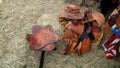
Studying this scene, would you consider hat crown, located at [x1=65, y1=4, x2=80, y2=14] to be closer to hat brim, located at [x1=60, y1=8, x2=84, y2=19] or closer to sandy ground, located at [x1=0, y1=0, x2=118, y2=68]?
hat brim, located at [x1=60, y1=8, x2=84, y2=19]

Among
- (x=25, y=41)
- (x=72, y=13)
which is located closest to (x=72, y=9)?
(x=72, y=13)

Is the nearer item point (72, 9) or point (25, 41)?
point (72, 9)

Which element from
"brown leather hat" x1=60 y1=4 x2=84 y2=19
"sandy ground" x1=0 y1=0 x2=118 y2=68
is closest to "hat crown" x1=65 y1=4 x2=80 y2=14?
"brown leather hat" x1=60 y1=4 x2=84 y2=19

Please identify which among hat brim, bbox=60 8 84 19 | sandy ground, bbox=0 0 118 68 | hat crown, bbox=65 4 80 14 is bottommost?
sandy ground, bbox=0 0 118 68

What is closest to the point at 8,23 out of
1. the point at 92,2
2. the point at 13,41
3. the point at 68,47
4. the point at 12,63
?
the point at 13,41

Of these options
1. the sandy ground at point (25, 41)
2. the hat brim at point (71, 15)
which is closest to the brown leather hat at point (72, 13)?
the hat brim at point (71, 15)

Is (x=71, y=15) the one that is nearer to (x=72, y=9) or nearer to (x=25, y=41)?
(x=72, y=9)

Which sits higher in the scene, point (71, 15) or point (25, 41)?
point (71, 15)

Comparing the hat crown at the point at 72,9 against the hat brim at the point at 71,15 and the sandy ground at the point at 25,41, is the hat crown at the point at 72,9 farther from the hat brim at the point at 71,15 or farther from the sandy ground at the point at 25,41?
the sandy ground at the point at 25,41

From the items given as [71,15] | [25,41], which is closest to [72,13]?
[71,15]
